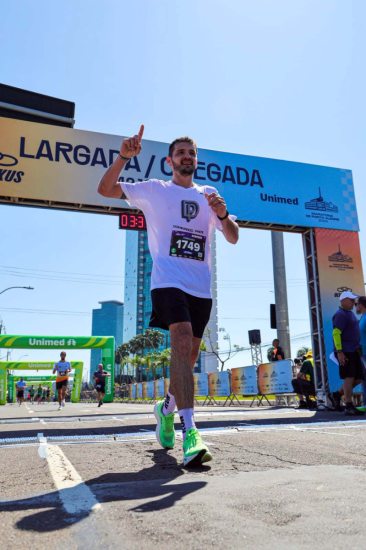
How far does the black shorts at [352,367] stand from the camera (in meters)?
7.12

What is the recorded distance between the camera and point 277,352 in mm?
14211

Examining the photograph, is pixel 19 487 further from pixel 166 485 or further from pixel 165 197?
pixel 165 197

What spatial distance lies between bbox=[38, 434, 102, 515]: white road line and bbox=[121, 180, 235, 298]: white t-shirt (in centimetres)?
120

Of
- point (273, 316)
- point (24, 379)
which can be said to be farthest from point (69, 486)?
point (24, 379)

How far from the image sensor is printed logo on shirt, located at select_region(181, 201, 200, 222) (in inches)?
129

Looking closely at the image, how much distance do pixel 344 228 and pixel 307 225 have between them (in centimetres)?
107

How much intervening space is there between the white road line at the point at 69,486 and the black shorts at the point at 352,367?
5.19 m

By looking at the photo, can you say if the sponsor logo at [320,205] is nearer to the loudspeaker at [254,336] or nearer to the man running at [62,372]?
the man running at [62,372]

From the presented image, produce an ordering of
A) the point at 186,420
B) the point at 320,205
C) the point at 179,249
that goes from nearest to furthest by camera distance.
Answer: the point at 186,420 < the point at 179,249 < the point at 320,205

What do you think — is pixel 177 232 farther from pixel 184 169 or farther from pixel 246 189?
pixel 246 189

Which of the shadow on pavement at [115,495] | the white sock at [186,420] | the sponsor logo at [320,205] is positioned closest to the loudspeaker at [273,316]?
the sponsor logo at [320,205]

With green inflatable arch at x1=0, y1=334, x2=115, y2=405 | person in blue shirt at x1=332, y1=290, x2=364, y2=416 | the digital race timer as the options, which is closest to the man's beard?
person in blue shirt at x1=332, y1=290, x2=364, y2=416

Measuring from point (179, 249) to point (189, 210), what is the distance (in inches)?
12.9

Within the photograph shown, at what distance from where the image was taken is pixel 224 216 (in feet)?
10.9
